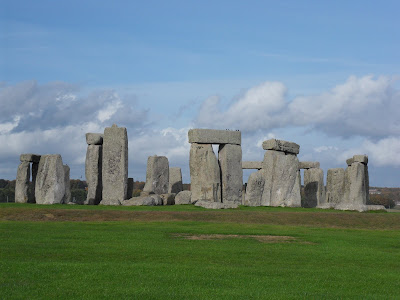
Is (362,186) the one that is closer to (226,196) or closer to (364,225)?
(226,196)

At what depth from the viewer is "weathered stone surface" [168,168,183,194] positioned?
132ft

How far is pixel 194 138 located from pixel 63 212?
9.27 meters

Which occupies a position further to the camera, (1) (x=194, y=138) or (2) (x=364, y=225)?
(1) (x=194, y=138)

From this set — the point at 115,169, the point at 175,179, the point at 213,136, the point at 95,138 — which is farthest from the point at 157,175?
the point at 115,169

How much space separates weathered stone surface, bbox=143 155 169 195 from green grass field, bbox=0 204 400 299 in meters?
12.1

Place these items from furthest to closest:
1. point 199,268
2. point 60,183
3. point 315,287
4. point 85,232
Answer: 1. point 60,183
2. point 85,232
3. point 199,268
4. point 315,287

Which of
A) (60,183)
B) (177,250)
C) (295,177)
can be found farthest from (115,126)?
(177,250)

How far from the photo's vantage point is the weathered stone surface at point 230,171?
3256cm

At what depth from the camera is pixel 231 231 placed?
2028 centimetres

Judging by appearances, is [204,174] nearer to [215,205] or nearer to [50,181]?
[215,205]

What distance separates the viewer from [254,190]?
35.9 meters

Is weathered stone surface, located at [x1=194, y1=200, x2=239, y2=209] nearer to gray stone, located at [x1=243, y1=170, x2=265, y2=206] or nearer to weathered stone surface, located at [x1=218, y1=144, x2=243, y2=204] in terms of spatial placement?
weathered stone surface, located at [x1=218, y1=144, x2=243, y2=204]

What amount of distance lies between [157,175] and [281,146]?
771 centimetres

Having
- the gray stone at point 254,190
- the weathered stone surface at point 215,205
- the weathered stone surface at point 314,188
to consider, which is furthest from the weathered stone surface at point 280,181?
the weathered stone surface at point 314,188
